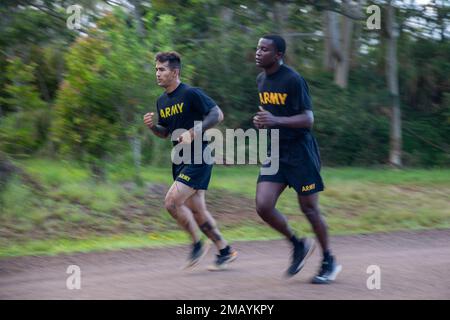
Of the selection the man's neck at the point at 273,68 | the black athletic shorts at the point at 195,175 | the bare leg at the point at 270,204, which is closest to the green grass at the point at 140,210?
the black athletic shorts at the point at 195,175

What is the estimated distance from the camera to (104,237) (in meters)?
10.2

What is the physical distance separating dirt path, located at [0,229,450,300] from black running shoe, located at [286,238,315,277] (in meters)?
0.10

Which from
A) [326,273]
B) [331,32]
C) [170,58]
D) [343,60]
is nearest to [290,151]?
[326,273]

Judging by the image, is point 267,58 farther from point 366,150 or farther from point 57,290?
point 366,150

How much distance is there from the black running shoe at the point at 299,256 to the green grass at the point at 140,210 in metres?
3.04

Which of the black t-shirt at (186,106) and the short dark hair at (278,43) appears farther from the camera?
the black t-shirt at (186,106)

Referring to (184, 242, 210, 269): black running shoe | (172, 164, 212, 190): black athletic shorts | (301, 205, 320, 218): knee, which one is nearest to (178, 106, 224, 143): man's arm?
(172, 164, 212, 190): black athletic shorts

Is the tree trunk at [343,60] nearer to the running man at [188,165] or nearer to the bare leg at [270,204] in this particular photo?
the running man at [188,165]

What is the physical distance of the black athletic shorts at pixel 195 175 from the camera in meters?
7.34

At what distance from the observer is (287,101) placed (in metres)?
6.74

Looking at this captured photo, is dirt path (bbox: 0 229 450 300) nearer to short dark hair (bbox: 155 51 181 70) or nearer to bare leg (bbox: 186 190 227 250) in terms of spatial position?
bare leg (bbox: 186 190 227 250)

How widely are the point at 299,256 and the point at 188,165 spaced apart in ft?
4.46

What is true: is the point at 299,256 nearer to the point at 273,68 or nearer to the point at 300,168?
the point at 300,168

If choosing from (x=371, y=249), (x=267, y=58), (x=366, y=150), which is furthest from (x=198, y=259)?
(x=366, y=150)
